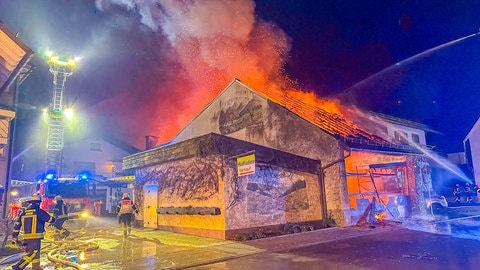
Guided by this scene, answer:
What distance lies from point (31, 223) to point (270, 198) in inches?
332

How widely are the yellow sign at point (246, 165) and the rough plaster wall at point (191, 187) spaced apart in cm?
70

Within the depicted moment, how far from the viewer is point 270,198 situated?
13.4m

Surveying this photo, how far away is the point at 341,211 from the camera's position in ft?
48.7

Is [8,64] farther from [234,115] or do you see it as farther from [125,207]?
[234,115]

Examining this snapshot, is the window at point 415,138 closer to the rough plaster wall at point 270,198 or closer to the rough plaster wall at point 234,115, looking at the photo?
the rough plaster wall at point 234,115

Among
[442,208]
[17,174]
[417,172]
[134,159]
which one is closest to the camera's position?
[134,159]

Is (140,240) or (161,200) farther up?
(161,200)

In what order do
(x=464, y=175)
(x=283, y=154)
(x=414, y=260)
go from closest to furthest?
1. (x=414, y=260)
2. (x=283, y=154)
3. (x=464, y=175)

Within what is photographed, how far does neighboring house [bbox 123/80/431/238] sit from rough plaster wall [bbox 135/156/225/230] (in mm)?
38

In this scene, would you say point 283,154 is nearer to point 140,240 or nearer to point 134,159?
point 140,240

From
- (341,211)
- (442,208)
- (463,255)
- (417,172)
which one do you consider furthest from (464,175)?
(463,255)

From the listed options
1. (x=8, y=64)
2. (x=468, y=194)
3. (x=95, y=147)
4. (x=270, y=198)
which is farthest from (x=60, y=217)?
(x=95, y=147)

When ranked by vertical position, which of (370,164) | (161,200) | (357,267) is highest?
(370,164)

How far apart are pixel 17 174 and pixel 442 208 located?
42016 millimetres
